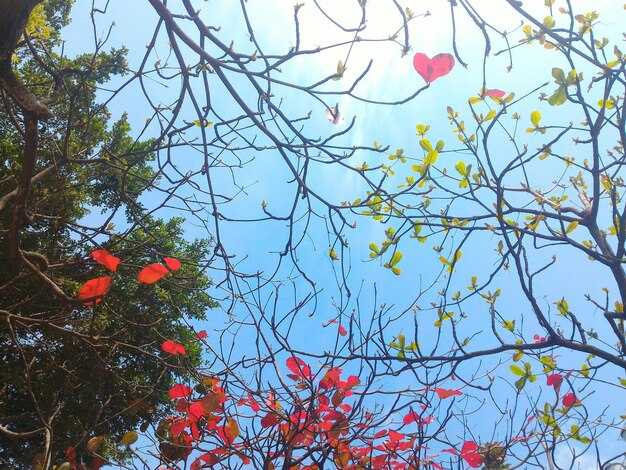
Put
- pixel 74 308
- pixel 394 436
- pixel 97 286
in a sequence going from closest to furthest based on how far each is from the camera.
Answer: pixel 394 436, pixel 97 286, pixel 74 308

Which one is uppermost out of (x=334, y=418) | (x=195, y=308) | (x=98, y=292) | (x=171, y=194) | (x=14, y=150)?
(x=14, y=150)

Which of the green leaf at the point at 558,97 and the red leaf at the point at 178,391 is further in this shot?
the red leaf at the point at 178,391

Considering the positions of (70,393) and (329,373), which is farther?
(70,393)

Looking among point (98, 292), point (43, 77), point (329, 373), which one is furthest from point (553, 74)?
point (43, 77)

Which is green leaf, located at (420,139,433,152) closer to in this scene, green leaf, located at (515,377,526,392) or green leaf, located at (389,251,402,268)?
green leaf, located at (389,251,402,268)

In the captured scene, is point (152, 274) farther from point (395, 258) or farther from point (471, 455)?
point (471, 455)

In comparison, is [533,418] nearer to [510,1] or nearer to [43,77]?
[510,1]

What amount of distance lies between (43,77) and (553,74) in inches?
257

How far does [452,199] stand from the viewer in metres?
3.34

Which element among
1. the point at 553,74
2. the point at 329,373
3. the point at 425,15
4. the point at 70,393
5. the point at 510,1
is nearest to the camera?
the point at 510,1

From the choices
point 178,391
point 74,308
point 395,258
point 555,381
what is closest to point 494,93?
point 395,258

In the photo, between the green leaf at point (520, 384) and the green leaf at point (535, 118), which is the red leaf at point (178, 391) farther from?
the green leaf at point (535, 118)

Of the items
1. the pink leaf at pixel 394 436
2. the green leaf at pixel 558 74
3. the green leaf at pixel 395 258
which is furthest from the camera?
the green leaf at pixel 395 258

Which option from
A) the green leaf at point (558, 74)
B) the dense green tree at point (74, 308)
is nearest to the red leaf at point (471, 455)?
the green leaf at point (558, 74)
